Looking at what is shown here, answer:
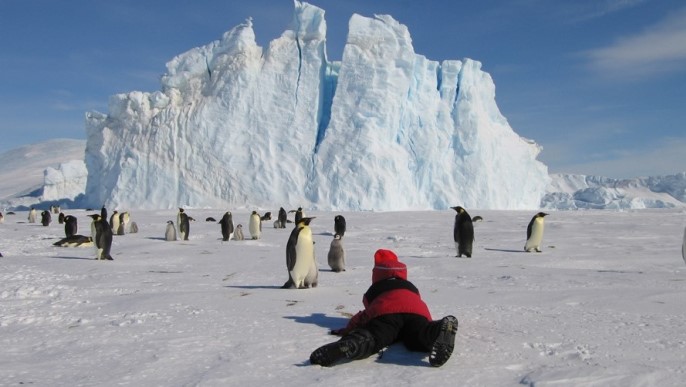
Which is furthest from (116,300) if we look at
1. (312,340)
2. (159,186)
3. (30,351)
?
(159,186)

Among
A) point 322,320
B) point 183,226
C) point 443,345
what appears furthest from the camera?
point 183,226

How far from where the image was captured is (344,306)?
458 centimetres

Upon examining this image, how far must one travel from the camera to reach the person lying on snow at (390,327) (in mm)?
2789

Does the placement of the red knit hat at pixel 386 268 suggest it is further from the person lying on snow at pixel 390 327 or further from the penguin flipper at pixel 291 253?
the penguin flipper at pixel 291 253

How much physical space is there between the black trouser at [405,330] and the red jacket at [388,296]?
0.06 m

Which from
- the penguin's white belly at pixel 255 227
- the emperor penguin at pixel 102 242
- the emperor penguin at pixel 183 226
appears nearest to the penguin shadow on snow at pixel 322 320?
the emperor penguin at pixel 102 242

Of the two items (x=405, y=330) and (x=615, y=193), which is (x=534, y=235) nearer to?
(x=405, y=330)

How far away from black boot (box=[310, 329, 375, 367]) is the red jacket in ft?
1.20

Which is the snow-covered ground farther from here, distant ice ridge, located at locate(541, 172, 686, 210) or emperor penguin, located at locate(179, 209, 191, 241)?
distant ice ridge, located at locate(541, 172, 686, 210)

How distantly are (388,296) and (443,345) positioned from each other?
61 cm

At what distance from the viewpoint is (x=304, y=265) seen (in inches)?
231

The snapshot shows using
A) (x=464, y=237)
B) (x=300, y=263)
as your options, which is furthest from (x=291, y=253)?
(x=464, y=237)

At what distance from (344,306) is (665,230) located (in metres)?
14.4

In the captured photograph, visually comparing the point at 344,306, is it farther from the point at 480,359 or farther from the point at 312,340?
the point at 480,359
